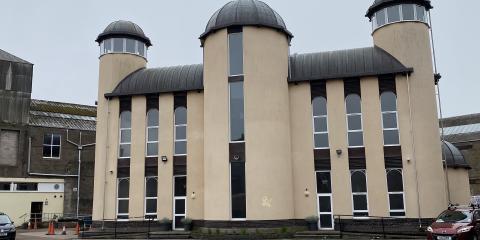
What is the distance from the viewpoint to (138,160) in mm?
25500

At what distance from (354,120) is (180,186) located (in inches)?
396

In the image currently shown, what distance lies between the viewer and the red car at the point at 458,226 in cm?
1435

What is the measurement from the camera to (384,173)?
21.8 metres

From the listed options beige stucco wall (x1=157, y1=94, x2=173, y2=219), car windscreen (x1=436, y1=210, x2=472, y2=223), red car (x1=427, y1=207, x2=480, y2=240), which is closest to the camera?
red car (x1=427, y1=207, x2=480, y2=240)

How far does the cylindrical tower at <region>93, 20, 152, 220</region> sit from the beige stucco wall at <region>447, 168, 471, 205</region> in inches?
789

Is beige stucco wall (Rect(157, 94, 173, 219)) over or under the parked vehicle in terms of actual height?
over

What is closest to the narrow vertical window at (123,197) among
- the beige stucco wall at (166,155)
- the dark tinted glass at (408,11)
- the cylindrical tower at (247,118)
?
the beige stucco wall at (166,155)

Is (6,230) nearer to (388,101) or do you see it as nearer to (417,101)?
(388,101)

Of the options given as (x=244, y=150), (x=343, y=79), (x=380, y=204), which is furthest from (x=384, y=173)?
(x=244, y=150)

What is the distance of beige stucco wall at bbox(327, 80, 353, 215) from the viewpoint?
22.1m

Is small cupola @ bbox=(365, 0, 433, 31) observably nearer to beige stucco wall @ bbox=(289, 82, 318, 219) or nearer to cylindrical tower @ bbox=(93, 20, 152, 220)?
beige stucco wall @ bbox=(289, 82, 318, 219)

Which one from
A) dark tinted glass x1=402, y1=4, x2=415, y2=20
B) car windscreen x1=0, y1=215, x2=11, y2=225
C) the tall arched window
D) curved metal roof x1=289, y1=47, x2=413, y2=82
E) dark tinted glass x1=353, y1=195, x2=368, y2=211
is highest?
dark tinted glass x1=402, y1=4, x2=415, y2=20

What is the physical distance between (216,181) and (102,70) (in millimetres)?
10810

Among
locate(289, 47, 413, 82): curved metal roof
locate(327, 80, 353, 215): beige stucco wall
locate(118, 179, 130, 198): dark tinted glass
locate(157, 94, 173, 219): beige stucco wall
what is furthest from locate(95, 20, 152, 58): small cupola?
locate(327, 80, 353, 215): beige stucco wall
